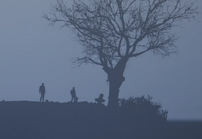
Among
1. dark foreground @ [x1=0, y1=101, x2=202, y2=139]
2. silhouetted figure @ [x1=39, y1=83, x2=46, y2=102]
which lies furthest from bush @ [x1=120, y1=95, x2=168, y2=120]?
silhouetted figure @ [x1=39, y1=83, x2=46, y2=102]

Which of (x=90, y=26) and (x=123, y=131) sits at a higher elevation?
(x=90, y=26)

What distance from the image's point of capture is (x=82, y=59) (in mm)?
42469

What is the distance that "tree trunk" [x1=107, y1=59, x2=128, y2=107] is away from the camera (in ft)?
135

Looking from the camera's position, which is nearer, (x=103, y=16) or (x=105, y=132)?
(x=105, y=132)

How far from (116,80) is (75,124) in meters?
7.79

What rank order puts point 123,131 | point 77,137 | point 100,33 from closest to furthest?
point 77,137 < point 123,131 < point 100,33

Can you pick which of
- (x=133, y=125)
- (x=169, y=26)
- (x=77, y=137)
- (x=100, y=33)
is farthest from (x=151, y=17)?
(x=77, y=137)

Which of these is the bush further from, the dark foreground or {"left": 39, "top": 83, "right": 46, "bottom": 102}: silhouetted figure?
{"left": 39, "top": 83, "right": 46, "bottom": 102}: silhouetted figure

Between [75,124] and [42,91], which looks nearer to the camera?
[75,124]

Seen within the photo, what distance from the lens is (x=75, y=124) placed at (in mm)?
34469

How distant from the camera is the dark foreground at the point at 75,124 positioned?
1245 inches

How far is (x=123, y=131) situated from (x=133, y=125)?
5.20 feet

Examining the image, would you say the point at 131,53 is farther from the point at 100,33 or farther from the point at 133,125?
the point at 133,125

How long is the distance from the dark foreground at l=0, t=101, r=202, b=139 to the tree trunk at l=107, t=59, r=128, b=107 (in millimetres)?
2002
